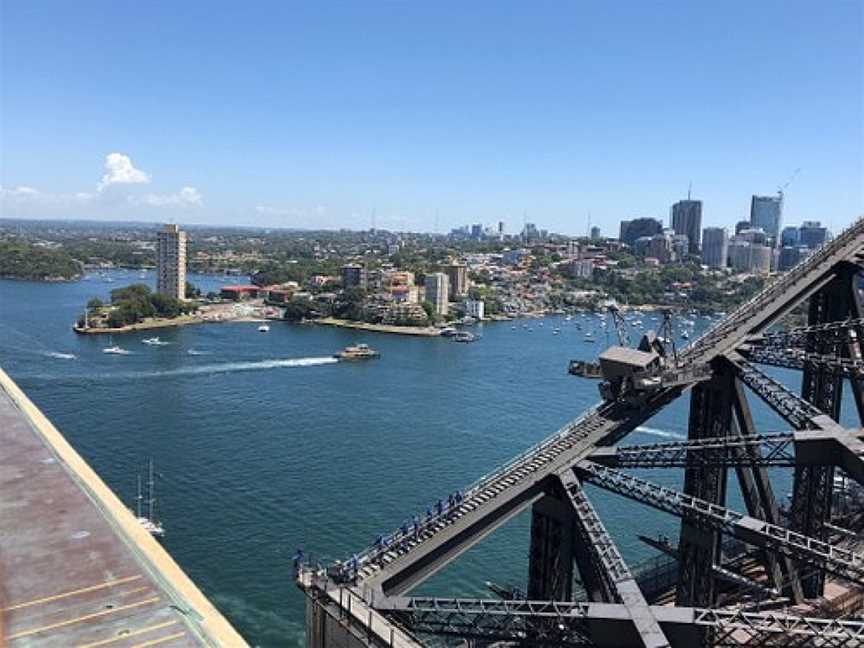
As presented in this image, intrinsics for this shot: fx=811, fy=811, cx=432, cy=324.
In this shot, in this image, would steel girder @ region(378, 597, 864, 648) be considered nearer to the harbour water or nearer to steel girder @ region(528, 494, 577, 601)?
steel girder @ region(528, 494, 577, 601)

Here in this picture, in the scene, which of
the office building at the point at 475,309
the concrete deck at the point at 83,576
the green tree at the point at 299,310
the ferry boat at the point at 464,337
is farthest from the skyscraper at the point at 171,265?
the concrete deck at the point at 83,576

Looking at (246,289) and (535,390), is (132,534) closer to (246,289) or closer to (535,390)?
(535,390)

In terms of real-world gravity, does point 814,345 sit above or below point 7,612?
above

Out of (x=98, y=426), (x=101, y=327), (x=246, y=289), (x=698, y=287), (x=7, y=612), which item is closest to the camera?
(x=7, y=612)

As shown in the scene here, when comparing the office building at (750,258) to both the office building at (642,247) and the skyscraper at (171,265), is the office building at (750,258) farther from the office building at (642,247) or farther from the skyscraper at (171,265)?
the skyscraper at (171,265)

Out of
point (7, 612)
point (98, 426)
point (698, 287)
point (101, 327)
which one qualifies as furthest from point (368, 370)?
point (698, 287)

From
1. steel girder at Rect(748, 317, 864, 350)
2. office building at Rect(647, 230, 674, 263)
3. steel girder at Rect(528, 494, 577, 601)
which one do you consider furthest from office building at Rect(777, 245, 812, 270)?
steel girder at Rect(528, 494, 577, 601)

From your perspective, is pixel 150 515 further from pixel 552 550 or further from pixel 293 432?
pixel 552 550
